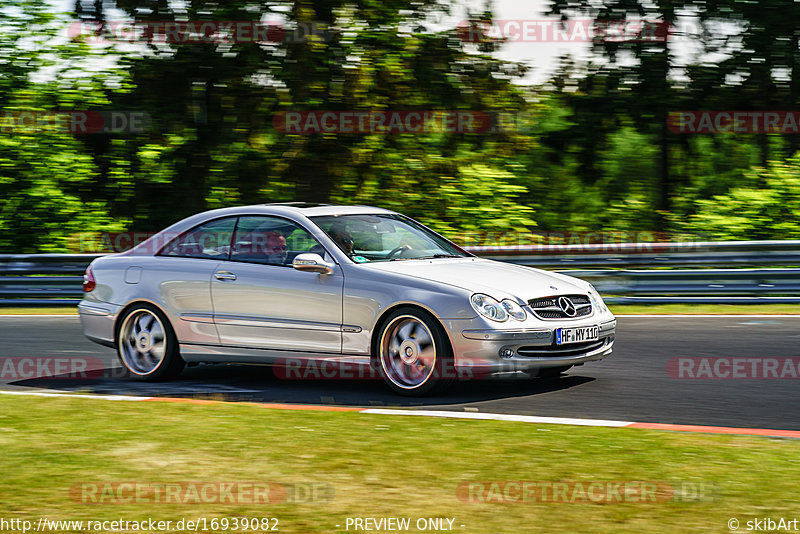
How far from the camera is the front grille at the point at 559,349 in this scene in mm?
7809

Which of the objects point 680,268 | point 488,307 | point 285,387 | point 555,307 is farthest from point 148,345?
point 680,268

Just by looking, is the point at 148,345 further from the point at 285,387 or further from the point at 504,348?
the point at 504,348

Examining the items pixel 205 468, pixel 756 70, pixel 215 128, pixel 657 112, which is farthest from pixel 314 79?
pixel 205 468

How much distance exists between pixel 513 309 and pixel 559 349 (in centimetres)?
48

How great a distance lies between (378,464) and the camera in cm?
582

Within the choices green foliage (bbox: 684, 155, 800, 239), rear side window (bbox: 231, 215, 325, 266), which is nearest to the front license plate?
rear side window (bbox: 231, 215, 325, 266)

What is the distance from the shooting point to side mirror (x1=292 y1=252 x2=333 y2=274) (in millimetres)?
8320

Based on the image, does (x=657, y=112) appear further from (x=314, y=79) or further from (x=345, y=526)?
(x=345, y=526)

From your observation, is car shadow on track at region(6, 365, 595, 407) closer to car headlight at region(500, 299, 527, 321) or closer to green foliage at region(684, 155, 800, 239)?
car headlight at region(500, 299, 527, 321)

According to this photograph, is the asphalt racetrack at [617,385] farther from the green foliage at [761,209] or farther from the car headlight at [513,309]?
the green foliage at [761,209]

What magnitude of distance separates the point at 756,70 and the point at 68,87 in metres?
14.9

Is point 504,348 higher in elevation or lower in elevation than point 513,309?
lower

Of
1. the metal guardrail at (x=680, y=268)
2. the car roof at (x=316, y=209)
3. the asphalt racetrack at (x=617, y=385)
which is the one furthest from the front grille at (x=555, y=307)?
the metal guardrail at (x=680, y=268)

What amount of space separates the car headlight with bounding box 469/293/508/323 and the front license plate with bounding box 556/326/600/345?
47 centimetres
